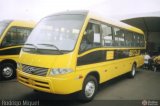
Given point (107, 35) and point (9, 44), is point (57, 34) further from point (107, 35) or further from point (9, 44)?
point (9, 44)

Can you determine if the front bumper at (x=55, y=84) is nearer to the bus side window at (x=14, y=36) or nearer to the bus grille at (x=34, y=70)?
the bus grille at (x=34, y=70)

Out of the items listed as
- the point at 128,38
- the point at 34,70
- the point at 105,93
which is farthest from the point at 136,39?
the point at 34,70

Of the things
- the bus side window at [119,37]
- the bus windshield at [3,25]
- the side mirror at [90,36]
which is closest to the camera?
the side mirror at [90,36]

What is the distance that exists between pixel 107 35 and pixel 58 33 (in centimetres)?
210

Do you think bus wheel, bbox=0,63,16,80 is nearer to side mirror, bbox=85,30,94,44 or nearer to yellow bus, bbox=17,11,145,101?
yellow bus, bbox=17,11,145,101

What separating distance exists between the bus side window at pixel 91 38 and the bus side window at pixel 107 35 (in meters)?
0.41

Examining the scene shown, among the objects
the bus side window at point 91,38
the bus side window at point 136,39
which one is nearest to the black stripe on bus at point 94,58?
the bus side window at point 91,38

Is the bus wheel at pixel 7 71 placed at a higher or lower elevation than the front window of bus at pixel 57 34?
lower

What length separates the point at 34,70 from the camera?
17.1 ft

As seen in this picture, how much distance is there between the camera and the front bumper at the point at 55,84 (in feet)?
15.8

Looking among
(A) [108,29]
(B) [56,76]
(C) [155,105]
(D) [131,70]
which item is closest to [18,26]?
(A) [108,29]

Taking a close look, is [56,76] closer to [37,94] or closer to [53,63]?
[53,63]

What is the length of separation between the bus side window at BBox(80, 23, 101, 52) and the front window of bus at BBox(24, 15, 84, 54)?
0.28m

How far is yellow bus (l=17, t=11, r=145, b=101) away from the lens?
4.92 metres
